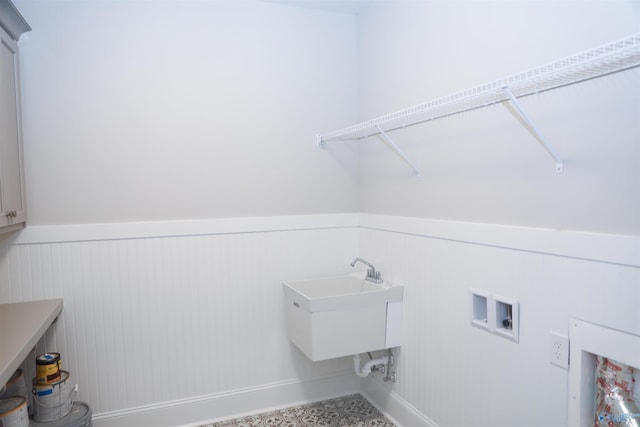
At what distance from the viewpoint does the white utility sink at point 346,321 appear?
7.13ft

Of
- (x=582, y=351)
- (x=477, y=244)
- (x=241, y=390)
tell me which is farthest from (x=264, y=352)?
(x=582, y=351)

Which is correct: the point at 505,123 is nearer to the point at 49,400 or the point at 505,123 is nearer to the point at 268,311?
the point at 268,311

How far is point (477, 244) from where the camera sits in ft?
5.94

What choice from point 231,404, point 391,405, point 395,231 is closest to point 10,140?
point 231,404

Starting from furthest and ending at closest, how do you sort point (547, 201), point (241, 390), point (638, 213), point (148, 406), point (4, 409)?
point (241, 390), point (148, 406), point (4, 409), point (547, 201), point (638, 213)

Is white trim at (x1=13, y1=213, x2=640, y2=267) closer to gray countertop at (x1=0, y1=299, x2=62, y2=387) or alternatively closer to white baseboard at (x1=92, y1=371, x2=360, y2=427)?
gray countertop at (x1=0, y1=299, x2=62, y2=387)

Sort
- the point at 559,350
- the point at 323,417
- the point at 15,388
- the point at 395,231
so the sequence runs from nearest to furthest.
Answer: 1. the point at 559,350
2. the point at 15,388
3. the point at 395,231
4. the point at 323,417

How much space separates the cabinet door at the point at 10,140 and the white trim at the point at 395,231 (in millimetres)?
237

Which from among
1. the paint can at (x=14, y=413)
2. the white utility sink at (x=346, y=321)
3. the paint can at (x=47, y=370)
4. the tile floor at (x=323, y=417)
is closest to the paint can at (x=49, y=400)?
the paint can at (x=47, y=370)

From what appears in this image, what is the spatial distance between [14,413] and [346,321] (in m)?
1.49

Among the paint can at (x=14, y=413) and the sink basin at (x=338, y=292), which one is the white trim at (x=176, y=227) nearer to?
the sink basin at (x=338, y=292)

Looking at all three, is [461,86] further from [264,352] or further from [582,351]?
[264,352]

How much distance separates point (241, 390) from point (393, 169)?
5.28ft

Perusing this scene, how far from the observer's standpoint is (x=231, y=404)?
2537 millimetres
